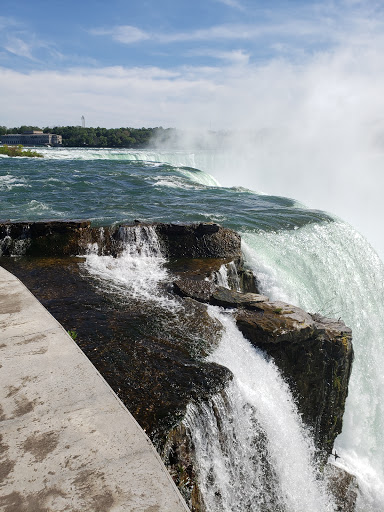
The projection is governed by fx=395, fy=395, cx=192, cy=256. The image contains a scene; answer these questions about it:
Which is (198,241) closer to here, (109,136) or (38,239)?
(38,239)

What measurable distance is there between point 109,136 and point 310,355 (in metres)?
78.7

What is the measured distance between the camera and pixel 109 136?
78.8 meters

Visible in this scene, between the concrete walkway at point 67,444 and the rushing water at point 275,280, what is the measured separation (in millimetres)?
1454

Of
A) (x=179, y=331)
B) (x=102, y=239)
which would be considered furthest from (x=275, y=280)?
(x=102, y=239)

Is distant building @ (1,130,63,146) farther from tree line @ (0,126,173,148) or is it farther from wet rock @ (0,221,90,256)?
wet rock @ (0,221,90,256)

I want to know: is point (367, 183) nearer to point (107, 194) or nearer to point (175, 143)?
point (107, 194)

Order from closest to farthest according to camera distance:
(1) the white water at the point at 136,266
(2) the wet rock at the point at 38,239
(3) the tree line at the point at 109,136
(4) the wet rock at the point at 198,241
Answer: (1) the white water at the point at 136,266
(2) the wet rock at the point at 38,239
(4) the wet rock at the point at 198,241
(3) the tree line at the point at 109,136

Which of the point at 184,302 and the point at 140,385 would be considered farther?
the point at 184,302

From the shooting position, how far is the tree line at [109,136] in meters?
76.5

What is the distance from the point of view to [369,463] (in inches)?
306

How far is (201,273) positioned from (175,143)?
241ft

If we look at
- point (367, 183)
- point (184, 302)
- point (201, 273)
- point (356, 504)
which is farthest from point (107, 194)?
point (367, 183)

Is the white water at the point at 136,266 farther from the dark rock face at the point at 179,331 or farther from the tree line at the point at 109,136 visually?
the tree line at the point at 109,136

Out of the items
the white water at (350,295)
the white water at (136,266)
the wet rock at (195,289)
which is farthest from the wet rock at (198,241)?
the wet rock at (195,289)
